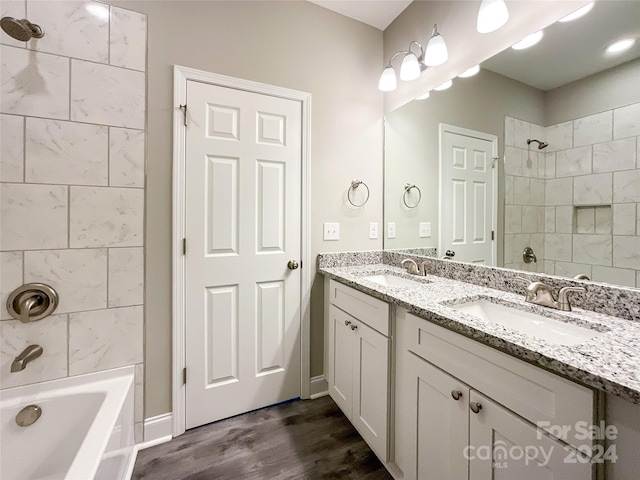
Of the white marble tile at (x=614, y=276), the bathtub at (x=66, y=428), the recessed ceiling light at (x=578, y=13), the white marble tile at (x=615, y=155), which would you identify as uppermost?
the recessed ceiling light at (x=578, y=13)

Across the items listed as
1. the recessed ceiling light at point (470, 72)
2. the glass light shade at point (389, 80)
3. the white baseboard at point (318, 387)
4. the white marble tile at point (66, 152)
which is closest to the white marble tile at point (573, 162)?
the recessed ceiling light at point (470, 72)

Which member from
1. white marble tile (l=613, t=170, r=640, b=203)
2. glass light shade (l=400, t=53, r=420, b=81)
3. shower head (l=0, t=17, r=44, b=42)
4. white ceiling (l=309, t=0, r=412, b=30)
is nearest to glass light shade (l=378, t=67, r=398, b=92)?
glass light shade (l=400, t=53, r=420, b=81)

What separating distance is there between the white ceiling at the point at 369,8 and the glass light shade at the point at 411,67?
1.37 feet

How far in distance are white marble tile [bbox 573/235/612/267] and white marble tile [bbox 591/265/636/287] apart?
0.07 feet

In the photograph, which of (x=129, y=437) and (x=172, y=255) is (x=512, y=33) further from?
(x=129, y=437)

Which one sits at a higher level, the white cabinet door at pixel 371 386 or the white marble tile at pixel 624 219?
the white marble tile at pixel 624 219

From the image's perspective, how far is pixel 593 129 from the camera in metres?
1.01

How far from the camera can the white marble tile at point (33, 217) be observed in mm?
1184

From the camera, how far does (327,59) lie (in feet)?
6.17

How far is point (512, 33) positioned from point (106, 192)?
212cm

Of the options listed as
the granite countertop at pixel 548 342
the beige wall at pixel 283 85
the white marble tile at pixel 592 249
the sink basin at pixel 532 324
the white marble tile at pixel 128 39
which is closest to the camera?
the granite countertop at pixel 548 342

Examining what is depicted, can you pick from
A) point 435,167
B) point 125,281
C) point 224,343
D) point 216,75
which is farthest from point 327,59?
point 224,343

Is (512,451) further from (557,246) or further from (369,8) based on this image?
(369,8)

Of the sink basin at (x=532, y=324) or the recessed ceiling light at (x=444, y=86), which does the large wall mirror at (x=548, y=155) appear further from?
the sink basin at (x=532, y=324)
